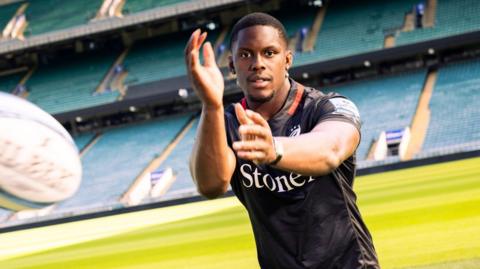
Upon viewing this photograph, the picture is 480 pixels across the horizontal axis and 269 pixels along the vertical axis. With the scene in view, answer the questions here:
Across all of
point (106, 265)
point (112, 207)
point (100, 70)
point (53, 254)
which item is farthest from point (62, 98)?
point (106, 265)

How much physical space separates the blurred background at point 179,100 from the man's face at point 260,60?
10.3 m

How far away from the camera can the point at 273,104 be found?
403 centimetres

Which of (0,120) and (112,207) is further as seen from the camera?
(112,207)

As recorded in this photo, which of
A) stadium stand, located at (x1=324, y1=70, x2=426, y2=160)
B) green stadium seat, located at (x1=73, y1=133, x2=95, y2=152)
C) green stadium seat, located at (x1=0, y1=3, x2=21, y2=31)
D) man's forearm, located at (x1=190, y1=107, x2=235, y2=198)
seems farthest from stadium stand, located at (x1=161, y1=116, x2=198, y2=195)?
man's forearm, located at (x1=190, y1=107, x2=235, y2=198)

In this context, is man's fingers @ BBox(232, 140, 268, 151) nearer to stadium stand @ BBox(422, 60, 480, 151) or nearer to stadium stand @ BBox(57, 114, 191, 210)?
stadium stand @ BBox(422, 60, 480, 151)

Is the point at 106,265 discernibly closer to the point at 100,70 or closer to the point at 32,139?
the point at 32,139

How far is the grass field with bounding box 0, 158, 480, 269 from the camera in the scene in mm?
9984

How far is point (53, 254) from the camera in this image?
16609 mm

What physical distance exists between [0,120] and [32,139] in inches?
7.8

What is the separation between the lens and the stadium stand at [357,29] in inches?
1373

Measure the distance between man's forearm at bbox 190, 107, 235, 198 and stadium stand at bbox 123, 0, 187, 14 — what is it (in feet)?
114

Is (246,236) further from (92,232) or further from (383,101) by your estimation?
(383,101)

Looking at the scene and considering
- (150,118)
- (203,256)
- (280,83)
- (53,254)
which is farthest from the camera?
(150,118)

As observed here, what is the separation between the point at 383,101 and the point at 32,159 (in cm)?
2913
